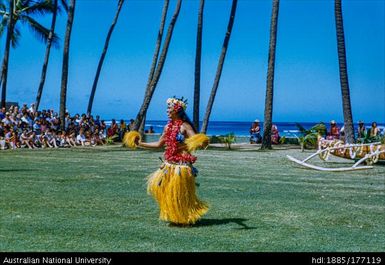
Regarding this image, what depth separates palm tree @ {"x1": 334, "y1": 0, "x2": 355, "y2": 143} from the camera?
21766mm

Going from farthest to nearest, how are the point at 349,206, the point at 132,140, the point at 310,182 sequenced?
the point at 310,182 < the point at 349,206 < the point at 132,140

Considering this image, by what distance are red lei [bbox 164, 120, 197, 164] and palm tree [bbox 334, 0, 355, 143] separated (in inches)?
555

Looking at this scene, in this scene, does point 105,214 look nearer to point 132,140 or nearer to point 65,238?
point 132,140

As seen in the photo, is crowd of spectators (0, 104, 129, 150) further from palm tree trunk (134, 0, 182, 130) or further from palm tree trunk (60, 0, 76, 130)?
palm tree trunk (134, 0, 182, 130)

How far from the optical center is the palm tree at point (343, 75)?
2177 centimetres

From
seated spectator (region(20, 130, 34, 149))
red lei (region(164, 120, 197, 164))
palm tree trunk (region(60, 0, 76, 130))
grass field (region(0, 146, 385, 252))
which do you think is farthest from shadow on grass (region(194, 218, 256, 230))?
palm tree trunk (region(60, 0, 76, 130))

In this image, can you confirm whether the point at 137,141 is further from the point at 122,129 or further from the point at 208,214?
the point at 122,129

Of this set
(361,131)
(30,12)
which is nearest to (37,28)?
(30,12)

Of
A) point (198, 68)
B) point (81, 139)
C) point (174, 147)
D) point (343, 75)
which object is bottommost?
point (81, 139)

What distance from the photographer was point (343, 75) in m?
22.2

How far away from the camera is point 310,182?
14.0 m

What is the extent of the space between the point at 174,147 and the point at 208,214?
1503mm
